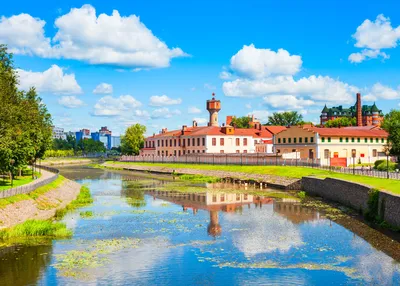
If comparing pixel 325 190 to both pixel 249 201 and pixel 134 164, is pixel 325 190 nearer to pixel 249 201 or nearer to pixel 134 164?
pixel 249 201

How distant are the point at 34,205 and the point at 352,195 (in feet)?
88.7

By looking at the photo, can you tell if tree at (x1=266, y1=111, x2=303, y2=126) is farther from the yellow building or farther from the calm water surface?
the calm water surface

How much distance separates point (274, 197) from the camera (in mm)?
53094

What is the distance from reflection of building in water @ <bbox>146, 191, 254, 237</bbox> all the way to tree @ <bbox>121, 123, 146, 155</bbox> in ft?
264

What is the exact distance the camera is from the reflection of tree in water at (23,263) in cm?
2247

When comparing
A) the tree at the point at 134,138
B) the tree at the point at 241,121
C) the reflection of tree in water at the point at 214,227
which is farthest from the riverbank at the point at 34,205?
the tree at the point at 241,121

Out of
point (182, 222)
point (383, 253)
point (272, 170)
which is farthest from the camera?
point (272, 170)

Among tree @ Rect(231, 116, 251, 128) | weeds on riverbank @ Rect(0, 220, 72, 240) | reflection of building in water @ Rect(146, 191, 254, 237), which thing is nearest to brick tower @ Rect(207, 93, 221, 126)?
tree @ Rect(231, 116, 251, 128)

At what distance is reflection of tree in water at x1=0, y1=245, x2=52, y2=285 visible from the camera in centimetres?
2247

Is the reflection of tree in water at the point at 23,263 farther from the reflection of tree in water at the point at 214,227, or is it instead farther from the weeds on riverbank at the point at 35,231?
the reflection of tree in water at the point at 214,227

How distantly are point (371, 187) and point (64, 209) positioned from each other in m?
26.4

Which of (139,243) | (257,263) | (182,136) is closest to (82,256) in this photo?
(139,243)

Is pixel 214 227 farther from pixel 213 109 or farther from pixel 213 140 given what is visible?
pixel 213 109

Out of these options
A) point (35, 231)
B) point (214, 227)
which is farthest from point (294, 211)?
point (35, 231)
